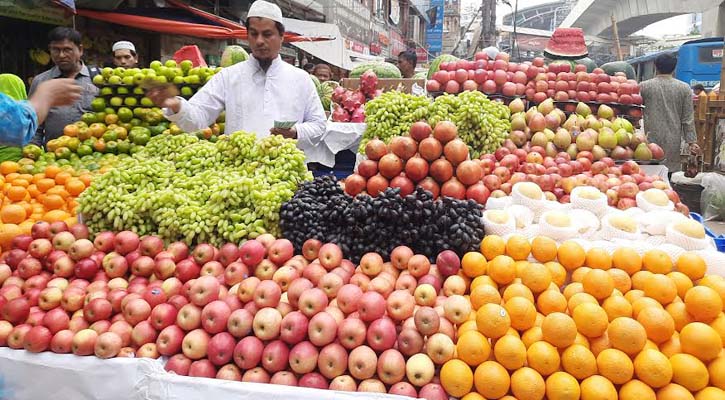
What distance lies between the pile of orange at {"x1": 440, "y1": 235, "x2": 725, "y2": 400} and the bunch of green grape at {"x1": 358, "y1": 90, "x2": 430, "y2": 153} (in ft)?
5.59

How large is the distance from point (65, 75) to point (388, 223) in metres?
4.28

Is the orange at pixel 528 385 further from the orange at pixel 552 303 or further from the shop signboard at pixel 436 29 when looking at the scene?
the shop signboard at pixel 436 29

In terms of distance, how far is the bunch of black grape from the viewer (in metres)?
2.49

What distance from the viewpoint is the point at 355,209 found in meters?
2.53

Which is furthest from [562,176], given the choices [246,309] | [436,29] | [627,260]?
[436,29]

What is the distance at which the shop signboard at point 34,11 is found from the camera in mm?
6559

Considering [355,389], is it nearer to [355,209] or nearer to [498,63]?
[355,209]

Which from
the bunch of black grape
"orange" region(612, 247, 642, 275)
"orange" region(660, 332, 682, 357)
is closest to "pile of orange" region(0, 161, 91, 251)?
the bunch of black grape

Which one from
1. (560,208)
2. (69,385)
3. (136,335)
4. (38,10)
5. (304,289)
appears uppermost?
(38,10)

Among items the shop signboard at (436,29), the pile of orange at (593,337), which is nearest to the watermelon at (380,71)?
the pile of orange at (593,337)

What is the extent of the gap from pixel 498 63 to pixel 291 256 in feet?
13.4

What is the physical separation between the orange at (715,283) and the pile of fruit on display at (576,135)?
199cm

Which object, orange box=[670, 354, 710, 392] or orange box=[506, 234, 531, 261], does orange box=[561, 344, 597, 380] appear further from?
orange box=[506, 234, 531, 261]

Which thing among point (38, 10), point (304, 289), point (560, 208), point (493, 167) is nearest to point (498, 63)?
point (493, 167)
